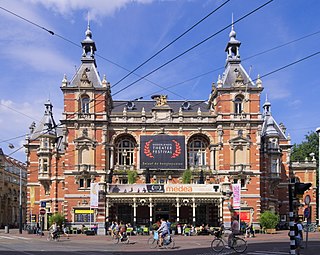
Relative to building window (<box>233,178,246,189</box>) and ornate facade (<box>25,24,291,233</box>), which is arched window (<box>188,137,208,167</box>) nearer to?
ornate facade (<box>25,24,291,233</box>)

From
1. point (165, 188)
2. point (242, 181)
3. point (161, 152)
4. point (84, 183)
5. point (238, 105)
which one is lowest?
point (165, 188)

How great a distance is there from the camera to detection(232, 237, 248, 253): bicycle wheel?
22141mm

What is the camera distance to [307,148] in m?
79.3

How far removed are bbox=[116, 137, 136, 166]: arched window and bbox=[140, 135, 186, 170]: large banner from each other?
199 centimetres

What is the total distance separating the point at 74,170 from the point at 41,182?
7.93 meters

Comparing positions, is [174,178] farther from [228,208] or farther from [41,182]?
[41,182]

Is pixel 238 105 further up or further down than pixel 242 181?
further up

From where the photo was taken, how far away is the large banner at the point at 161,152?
169 ft

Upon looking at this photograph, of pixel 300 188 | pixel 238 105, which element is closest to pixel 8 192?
pixel 238 105

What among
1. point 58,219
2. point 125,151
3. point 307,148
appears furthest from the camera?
point 307,148

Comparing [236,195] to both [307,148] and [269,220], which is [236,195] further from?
[307,148]

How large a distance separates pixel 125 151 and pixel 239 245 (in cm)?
3208

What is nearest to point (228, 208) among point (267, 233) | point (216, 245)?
point (267, 233)

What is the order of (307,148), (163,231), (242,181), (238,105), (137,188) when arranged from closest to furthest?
(163,231), (137,188), (242,181), (238,105), (307,148)
